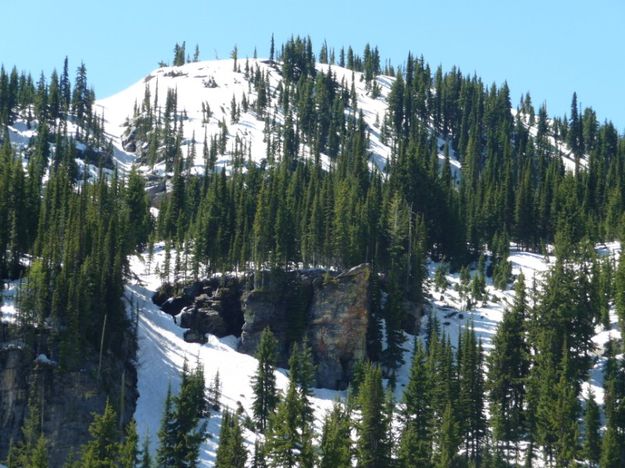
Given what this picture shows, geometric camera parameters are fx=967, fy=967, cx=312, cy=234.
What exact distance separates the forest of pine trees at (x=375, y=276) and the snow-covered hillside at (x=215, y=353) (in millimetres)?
1643

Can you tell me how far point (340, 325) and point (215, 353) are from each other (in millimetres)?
13081

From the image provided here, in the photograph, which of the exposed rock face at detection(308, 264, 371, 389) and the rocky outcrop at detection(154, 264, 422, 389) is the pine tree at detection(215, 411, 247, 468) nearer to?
the rocky outcrop at detection(154, 264, 422, 389)

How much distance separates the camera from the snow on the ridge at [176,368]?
84.5 m

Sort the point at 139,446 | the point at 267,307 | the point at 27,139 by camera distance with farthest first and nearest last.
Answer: the point at 27,139 → the point at 267,307 → the point at 139,446

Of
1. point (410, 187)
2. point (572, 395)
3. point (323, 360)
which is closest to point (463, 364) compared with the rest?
point (572, 395)

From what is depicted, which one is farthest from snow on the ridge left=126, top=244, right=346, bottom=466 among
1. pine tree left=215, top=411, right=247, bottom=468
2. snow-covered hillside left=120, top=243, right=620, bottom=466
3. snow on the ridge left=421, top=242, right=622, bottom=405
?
snow on the ridge left=421, top=242, right=622, bottom=405

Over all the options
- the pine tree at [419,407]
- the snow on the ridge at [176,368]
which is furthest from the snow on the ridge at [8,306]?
the pine tree at [419,407]

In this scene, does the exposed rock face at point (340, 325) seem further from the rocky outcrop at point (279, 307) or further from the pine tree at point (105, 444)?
the pine tree at point (105, 444)

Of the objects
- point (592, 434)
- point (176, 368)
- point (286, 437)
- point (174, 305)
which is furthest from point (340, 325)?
point (286, 437)

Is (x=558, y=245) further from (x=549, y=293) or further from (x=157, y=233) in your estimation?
(x=157, y=233)

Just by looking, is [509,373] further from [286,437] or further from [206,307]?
[206,307]

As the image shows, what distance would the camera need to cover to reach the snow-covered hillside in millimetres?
87125

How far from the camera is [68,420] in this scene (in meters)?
80.9

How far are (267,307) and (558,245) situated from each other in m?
32.3
